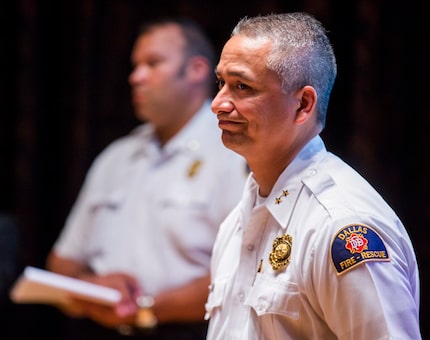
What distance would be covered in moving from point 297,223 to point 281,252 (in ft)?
0.20

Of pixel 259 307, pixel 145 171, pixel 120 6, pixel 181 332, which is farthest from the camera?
pixel 120 6

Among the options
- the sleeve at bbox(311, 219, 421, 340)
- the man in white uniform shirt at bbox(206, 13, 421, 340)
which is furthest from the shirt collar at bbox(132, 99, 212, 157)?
the sleeve at bbox(311, 219, 421, 340)

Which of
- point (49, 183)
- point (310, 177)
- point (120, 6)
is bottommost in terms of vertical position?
point (49, 183)

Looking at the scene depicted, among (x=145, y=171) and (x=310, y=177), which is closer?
(x=310, y=177)

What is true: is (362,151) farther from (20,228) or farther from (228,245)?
(20,228)

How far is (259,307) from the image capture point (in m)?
1.65

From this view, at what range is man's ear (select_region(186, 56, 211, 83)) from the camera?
3.20 metres

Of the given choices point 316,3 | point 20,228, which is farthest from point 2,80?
point 316,3

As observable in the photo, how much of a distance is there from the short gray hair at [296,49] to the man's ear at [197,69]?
148cm

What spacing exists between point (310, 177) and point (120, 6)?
7.82 ft

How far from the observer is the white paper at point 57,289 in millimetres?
2723

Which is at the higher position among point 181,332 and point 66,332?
point 181,332

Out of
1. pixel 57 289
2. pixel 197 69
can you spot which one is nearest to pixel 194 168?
pixel 197 69

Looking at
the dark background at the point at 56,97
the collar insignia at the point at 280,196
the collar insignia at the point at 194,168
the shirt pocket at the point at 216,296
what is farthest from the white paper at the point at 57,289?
the collar insignia at the point at 280,196
